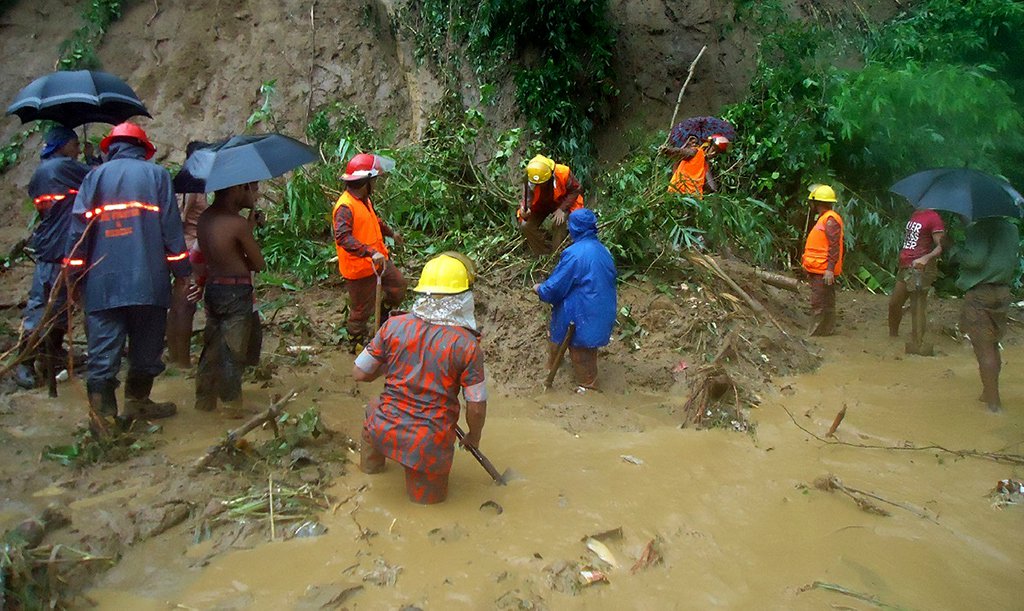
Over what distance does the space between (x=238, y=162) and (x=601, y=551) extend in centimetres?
311

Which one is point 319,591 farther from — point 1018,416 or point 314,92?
point 314,92

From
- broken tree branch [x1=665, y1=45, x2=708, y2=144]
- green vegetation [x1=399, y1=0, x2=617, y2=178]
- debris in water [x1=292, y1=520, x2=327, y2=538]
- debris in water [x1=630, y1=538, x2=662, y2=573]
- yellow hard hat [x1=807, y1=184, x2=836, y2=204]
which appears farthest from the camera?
broken tree branch [x1=665, y1=45, x2=708, y2=144]

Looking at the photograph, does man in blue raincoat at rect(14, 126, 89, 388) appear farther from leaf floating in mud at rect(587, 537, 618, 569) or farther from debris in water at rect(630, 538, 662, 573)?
debris in water at rect(630, 538, 662, 573)

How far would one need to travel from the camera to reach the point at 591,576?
3.39 meters

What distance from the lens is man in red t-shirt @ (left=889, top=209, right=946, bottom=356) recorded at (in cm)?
668

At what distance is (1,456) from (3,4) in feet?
31.2

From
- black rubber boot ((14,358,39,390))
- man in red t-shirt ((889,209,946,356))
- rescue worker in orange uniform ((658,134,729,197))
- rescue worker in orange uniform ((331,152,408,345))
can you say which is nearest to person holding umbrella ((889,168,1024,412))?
man in red t-shirt ((889,209,946,356))

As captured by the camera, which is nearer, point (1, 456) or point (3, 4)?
point (1, 456)

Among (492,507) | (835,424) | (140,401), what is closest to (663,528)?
(492,507)

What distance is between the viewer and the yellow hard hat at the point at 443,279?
3.79m

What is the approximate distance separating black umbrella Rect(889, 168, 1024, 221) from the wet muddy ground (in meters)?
1.51

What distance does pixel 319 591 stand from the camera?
3188 mm

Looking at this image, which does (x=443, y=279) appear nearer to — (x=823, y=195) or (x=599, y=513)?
(x=599, y=513)

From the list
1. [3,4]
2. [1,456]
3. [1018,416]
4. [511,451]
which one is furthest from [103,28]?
[1018,416]
